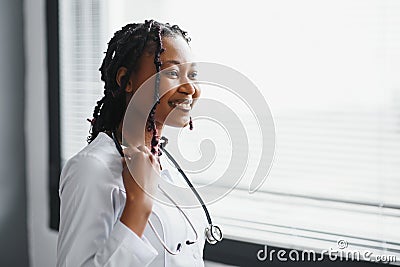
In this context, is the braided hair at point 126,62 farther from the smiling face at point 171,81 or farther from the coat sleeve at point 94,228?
the coat sleeve at point 94,228

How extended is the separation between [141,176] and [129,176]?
1.0 inches

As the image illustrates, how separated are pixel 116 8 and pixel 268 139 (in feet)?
2.52

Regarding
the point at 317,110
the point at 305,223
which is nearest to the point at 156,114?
the point at 317,110

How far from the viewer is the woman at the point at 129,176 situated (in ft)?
3.47

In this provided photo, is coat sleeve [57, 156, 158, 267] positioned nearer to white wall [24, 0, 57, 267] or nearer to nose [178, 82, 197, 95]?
nose [178, 82, 197, 95]

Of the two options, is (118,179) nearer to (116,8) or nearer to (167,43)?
(167,43)

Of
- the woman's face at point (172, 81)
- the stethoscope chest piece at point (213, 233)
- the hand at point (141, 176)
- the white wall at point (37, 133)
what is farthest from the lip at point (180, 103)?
the white wall at point (37, 133)

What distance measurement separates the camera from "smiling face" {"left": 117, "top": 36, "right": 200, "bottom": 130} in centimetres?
114

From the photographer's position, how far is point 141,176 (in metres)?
1.08

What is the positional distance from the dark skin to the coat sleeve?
32mm

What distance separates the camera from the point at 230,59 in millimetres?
1843

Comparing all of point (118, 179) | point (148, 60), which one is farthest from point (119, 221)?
point (148, 60)

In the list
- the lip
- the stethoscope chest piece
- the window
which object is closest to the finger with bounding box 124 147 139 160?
the lip

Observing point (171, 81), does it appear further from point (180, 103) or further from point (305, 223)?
point (305, 223)
